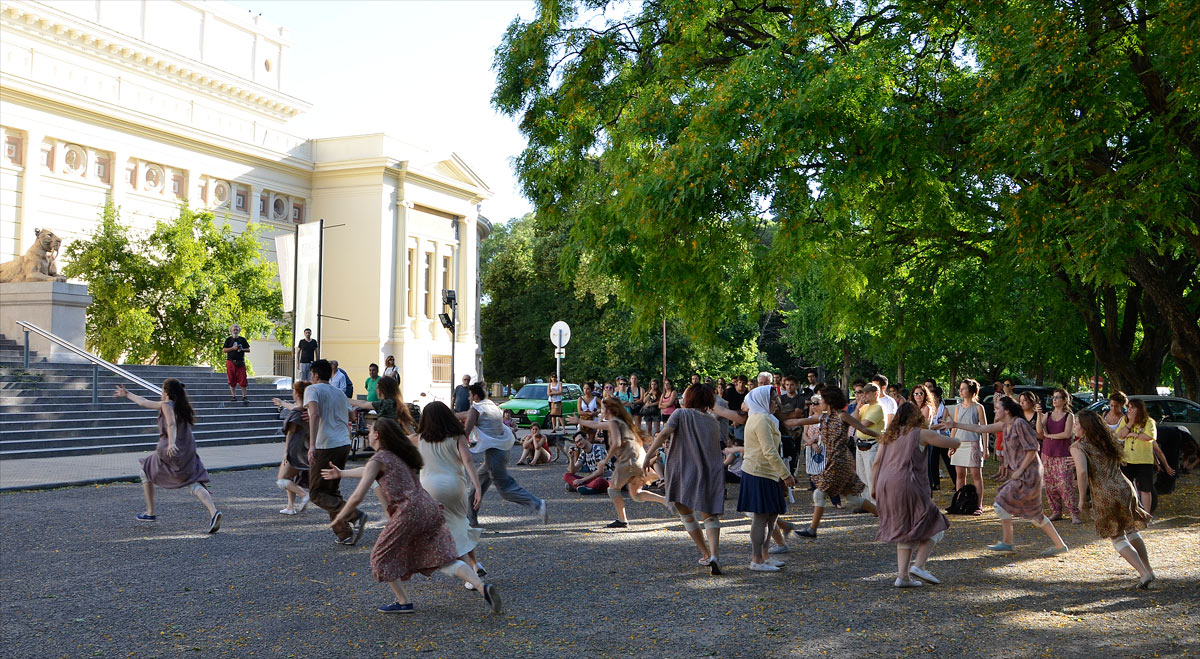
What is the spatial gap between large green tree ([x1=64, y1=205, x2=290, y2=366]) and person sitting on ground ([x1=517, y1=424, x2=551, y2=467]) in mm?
20272

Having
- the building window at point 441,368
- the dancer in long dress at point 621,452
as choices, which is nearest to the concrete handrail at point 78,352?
the dancer in long dress at point 621,452

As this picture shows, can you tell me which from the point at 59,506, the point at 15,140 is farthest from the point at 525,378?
the point at 59,506

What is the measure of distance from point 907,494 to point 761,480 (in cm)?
125

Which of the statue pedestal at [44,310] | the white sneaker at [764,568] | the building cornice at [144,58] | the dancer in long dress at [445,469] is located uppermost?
the building cornice at [144,58]

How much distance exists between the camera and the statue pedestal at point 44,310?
26.9m

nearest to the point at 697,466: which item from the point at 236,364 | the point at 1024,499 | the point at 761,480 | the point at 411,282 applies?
the point at 761,480

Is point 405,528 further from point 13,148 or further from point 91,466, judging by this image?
point 13,148

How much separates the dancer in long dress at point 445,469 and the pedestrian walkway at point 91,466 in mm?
9398

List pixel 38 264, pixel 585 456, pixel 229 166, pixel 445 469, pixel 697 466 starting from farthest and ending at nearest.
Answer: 1. pixel 229 166
2. pixel 38 264
3. pixel 585 456
4. pixel 697 466
5. pixel 445 469

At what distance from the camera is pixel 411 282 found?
177ft

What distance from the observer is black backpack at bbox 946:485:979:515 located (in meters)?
12.9

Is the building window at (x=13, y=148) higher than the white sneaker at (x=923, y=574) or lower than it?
higher

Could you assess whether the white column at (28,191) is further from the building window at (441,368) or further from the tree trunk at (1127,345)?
the tree trunk at (1127,345)

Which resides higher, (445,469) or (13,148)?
(13,148)
